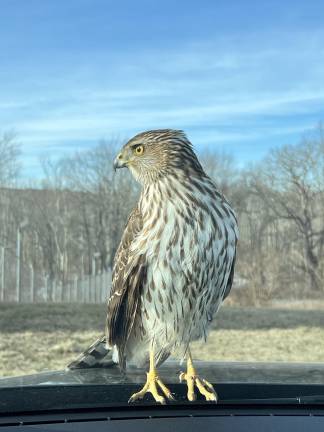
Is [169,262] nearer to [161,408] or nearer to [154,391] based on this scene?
[154,391]

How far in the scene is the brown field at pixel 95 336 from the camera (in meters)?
11.3

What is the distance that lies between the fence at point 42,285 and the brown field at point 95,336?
5.26 meters

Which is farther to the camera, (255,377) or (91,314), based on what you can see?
(91,314)

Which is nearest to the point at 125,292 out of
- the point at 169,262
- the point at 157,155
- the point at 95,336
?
the point at 169,262

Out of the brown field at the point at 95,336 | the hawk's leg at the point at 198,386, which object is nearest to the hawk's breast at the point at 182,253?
the hawk's leg at the point at 198,386

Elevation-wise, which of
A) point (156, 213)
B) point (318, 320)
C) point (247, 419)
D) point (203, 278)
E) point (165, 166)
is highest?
point (165, 166)

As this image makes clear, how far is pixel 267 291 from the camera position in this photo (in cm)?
2655

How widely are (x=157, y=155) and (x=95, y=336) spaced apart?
392 inches

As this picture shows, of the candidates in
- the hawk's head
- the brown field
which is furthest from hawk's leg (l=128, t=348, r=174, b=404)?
the brown field

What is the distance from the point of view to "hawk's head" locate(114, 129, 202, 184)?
153 inches

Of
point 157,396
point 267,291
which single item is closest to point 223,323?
point 267,291

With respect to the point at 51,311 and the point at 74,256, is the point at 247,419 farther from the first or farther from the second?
the point at 74,256

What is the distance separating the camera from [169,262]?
3494mm

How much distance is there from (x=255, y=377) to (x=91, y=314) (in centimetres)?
1457
